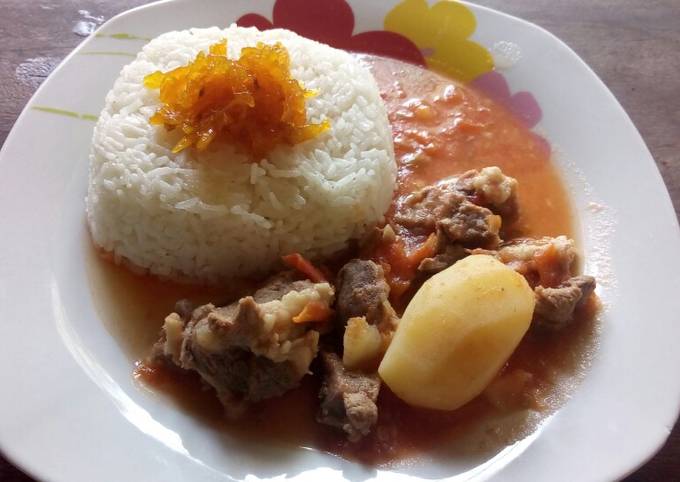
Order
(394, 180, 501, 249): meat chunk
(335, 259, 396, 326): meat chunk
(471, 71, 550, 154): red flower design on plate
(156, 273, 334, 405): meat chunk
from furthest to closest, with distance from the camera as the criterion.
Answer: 1. (471, 71, 550, 154): red flower design on plate
2. (394, 180, 501, 249): meat chunk
3. (335, 259, 396, 326): meat chunk
4. (156, 273, 334, 405): meat chunk

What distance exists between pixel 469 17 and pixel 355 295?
203 centimetres

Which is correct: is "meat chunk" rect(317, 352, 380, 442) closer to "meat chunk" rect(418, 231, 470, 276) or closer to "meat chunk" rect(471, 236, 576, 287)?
"meat chunk" rect(418, 231, 470, 276)

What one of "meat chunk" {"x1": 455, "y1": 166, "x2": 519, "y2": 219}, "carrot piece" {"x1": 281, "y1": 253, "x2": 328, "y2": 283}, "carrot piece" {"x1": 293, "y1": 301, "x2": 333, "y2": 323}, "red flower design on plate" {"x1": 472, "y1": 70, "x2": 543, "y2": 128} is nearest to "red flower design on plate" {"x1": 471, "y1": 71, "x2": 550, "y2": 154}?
"red flower design on plate" {"x1": 472, "y1": 70, "x2": 543, "y2": 128}

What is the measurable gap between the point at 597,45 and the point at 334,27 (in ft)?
5.50

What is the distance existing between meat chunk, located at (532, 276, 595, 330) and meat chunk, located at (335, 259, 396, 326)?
0.61 metres

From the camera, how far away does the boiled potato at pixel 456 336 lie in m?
2.29

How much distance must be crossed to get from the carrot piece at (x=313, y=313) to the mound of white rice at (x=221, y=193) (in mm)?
478

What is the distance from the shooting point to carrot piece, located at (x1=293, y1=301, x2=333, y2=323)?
7.86 feet

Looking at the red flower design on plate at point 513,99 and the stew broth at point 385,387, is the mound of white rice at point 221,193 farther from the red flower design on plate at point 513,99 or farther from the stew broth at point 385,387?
the red flower design on plate at point 513,99

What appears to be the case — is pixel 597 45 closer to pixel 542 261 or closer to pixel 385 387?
pixel 542 261

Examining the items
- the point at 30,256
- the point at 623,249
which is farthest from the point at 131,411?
the point at 623,249

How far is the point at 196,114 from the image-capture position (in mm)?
2777

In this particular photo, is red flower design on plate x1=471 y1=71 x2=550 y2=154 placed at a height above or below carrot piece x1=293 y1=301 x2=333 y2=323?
above

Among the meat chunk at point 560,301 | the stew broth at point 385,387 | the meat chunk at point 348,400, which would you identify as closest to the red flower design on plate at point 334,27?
the stew broth at point 385,387
